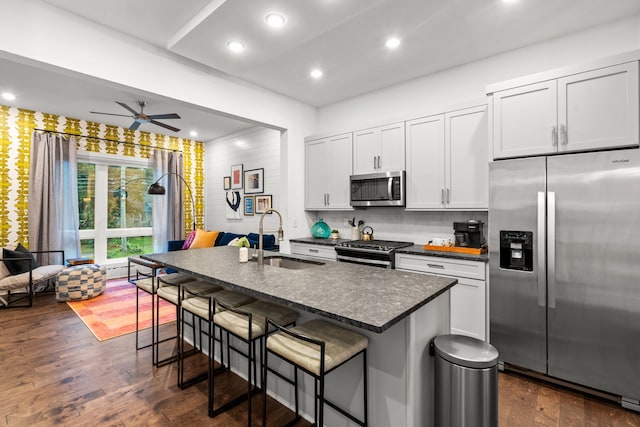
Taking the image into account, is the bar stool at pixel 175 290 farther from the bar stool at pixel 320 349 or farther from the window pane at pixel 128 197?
the window pane at pixel 128 197

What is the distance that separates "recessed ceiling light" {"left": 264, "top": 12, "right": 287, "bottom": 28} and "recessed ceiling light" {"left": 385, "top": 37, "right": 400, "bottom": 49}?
3.13 feet

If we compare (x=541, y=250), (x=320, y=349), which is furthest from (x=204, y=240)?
(x=541, y=250)

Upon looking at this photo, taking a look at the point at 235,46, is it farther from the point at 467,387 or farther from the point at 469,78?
the point at 467,387

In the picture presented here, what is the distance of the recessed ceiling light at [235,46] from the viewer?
9.02 ft

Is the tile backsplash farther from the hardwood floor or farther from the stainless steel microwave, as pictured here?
the hardwood floor

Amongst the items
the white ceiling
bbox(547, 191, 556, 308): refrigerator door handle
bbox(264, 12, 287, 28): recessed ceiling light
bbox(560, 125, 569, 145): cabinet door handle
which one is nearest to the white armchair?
the white ceiling

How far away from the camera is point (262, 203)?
569cm

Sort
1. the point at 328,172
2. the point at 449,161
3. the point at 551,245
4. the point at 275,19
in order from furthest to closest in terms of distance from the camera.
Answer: the point at 328,172
the point at 449,161
the point at 275,19
the point at 551,245

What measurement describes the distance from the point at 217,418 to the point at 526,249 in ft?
8.23

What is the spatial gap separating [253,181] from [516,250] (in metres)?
4.53

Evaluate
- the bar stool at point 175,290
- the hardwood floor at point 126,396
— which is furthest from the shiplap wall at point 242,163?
the hardwood floor at point 126,396

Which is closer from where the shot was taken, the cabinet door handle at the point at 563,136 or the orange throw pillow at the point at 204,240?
the cabinet door handle at the point at 563,136

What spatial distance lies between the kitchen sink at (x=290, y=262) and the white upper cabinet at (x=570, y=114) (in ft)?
5.86

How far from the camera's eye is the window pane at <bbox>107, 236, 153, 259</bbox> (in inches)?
231
